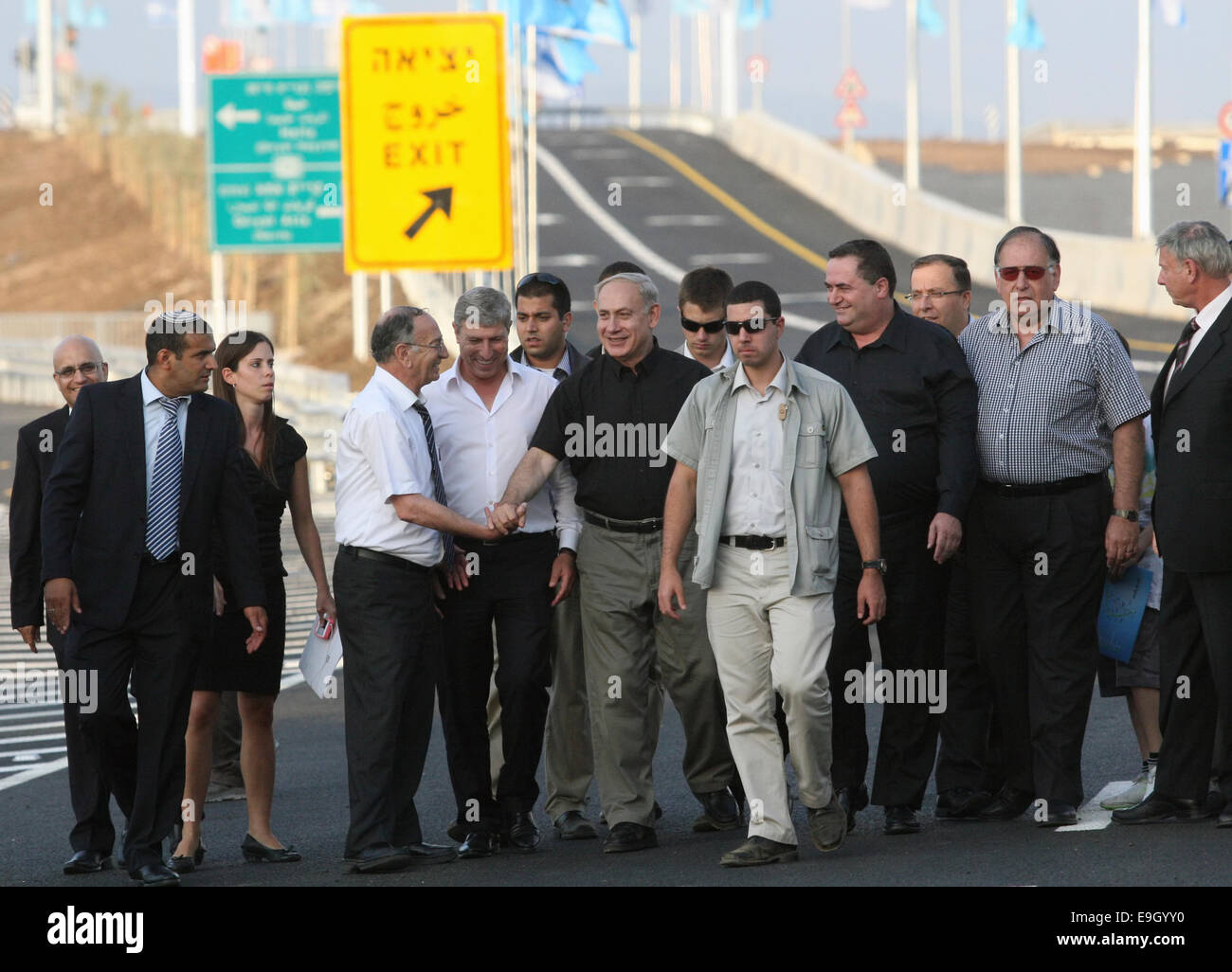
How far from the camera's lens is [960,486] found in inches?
318

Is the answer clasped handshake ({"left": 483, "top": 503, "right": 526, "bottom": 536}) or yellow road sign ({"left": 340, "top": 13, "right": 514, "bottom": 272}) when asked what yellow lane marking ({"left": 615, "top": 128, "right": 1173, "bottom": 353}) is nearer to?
yellow road sign ({"left": 340, "top": 13, "right": 514, "bottom": 272})

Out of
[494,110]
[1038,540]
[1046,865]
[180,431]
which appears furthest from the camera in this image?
[494,110]

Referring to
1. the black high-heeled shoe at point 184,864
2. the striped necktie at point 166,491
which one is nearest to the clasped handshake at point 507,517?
the striped necktie at point 166,491

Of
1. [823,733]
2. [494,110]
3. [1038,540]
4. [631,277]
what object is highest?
[494,110]

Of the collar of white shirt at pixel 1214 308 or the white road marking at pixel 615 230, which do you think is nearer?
the collar of white shirt at pixel 1214 308

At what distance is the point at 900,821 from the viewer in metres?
8.08

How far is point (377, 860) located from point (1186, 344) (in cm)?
360

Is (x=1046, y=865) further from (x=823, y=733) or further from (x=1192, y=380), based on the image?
(x=1192, y=380)

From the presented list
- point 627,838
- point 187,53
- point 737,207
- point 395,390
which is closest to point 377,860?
point 627,838

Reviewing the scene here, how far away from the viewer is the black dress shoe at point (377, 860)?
24.7 ft

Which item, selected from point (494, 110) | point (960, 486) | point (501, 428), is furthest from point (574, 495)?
point (494, 110)

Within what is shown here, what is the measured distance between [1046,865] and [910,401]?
1954mm

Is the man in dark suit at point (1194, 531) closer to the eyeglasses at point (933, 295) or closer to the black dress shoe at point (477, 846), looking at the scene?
the eyeglasses at point (933, 295)
